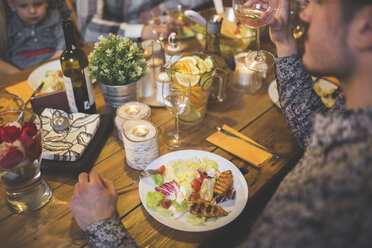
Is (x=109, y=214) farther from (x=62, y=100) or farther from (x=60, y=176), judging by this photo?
(x=62, y=100)

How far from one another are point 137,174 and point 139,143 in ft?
0.45

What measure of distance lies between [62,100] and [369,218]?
1.27 metres

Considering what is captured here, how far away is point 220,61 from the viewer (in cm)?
155

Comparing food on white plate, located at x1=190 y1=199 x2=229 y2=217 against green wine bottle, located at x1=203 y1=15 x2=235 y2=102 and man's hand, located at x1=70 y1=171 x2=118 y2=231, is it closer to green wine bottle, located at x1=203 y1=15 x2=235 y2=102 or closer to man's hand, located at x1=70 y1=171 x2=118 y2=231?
man's hand, located at x1=70 y1=171 x2=118 y2=231

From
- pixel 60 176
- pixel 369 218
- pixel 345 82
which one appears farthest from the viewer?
pixel 60 176

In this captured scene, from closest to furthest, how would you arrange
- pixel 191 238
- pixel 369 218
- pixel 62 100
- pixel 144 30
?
pixel 369 218 < pixel 191 238 < pixel 62 100 < pixel 144 30

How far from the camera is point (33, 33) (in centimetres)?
243

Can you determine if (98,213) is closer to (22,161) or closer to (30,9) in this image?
(22,161)

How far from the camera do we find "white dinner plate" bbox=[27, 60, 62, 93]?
1577 millimetres

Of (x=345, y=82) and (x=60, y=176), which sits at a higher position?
(x=345, y=82)

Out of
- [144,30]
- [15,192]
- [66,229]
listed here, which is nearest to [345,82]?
[66,229]

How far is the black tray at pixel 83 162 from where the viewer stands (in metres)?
1.09

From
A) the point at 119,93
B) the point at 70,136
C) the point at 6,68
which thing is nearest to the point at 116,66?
the point at 119,93

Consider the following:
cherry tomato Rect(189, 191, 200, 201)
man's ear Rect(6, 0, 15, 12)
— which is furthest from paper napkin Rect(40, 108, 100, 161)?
man's ear Rect(6, 0, 15, 12)
